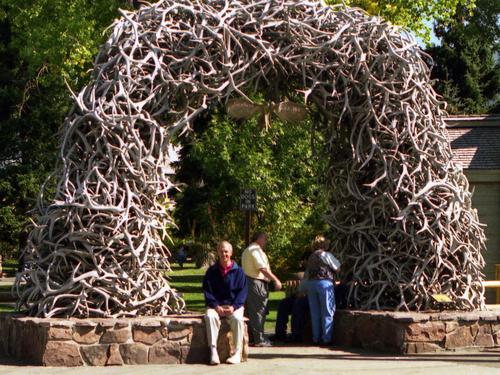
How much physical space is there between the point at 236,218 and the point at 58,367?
49.8 ft

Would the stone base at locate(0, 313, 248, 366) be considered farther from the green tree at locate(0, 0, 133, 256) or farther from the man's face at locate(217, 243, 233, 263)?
the green tree at locate(0, 0, 133, 256)

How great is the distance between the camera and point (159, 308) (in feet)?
38.7

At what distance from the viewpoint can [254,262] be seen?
43.7 feet

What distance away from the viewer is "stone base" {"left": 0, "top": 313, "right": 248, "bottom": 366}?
35.3 feet

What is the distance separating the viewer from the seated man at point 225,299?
444 inches

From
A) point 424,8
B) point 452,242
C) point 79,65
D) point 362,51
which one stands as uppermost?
point 424,8

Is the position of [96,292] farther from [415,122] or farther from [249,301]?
[415,122]

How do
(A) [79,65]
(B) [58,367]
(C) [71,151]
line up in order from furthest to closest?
(A) [79,65], (C) [71,151], (B) [58,367]

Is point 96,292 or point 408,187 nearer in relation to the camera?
point 96,292

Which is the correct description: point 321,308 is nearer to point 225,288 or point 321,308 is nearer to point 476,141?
point 225,288

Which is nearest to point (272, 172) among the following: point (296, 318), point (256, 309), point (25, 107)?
point (296, 318)

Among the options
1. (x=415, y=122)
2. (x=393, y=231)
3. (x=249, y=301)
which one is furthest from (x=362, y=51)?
(x=249, y=301)

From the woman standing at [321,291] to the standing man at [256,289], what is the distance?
1.67 ft

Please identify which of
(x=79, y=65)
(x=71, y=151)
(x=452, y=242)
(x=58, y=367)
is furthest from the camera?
(x=79, y=65)
